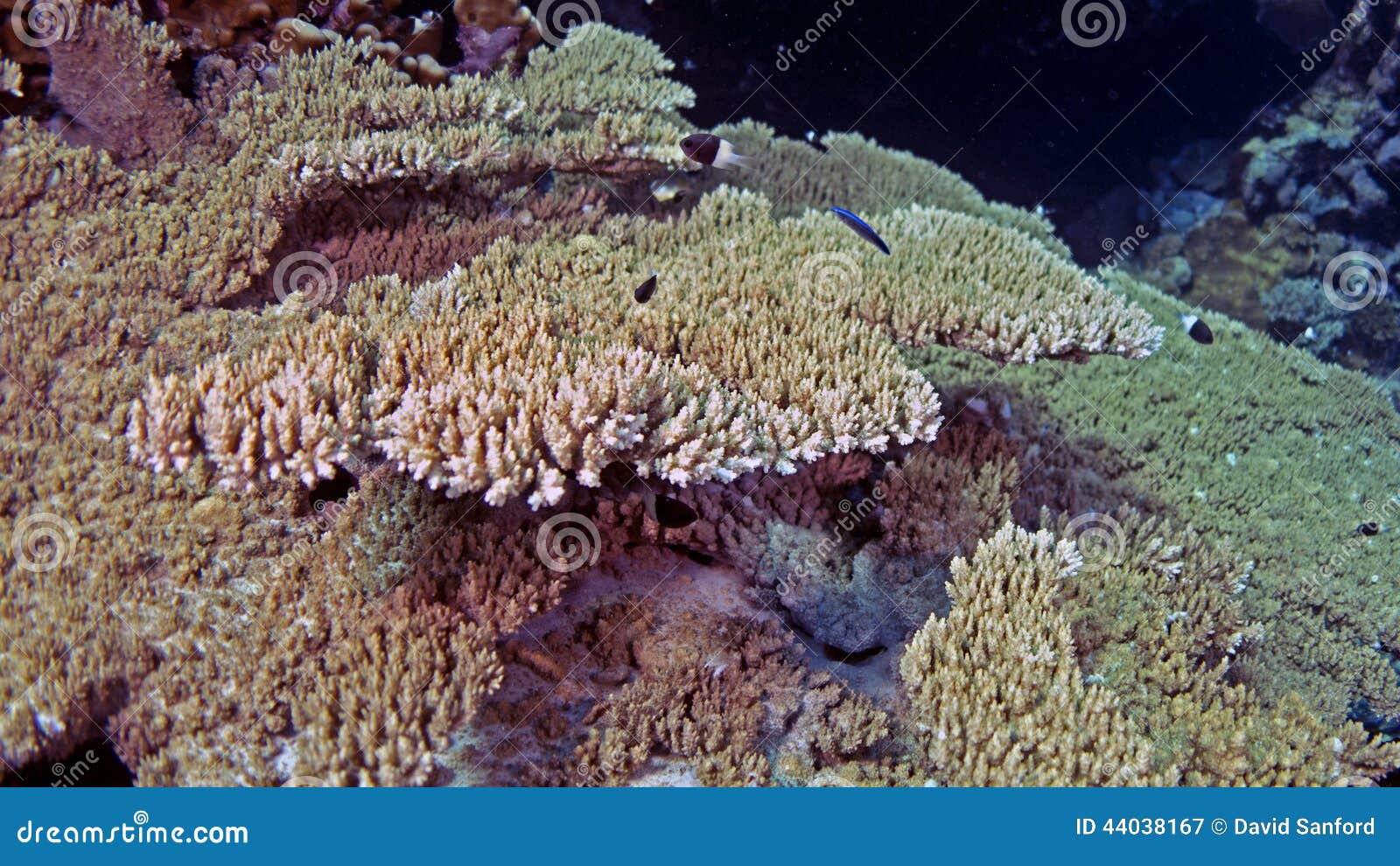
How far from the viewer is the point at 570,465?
3.25 m

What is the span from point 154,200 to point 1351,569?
9.65 meters

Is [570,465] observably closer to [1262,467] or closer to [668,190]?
[668,190]

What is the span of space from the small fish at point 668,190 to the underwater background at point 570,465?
3 cm

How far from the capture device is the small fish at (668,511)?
361cm

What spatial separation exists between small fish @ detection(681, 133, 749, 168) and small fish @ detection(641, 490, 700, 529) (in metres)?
2.56

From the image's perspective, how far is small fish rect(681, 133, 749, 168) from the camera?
493cm

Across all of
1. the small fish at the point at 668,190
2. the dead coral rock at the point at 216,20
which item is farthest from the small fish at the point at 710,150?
the dead coral rock at the point at 216,20

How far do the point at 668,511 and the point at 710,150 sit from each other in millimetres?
2740

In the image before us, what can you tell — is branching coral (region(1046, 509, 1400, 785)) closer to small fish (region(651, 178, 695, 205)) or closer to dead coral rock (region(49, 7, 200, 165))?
small fish (region(651, 178, 695, 205))

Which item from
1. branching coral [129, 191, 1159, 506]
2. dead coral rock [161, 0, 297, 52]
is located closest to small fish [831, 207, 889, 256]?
branching coral [129, 191, 1159, 506]

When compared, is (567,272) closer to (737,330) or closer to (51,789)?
(737,330)

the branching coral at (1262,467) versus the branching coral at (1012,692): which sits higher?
the branching coral at (1262,467)

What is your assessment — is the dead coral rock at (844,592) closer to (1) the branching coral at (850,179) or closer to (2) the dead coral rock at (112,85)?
(1) the branching coral at (850,179)

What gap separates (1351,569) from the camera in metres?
6.10
